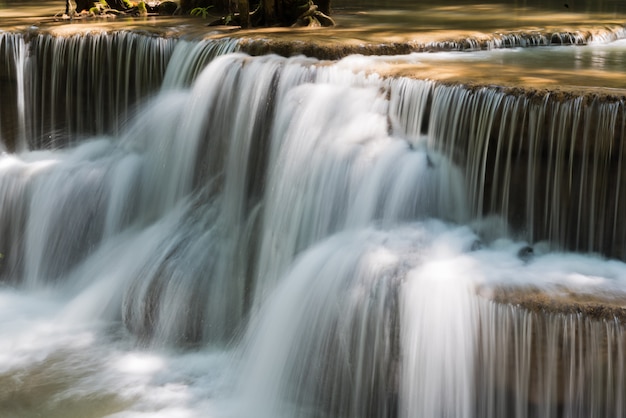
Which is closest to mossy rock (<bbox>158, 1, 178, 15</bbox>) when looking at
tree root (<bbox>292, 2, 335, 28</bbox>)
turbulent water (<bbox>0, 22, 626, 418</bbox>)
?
turbulent water (<bbox>0, 22, 626, 418</bbox>)

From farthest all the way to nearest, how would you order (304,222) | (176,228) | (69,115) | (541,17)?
(541,17) → (69,115) → (176,228) → (304,222)

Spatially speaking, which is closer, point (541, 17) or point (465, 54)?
point (465, 54)

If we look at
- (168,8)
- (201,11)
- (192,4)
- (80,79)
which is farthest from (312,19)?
(168,8)

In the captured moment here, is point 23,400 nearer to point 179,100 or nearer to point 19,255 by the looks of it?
point 19,255

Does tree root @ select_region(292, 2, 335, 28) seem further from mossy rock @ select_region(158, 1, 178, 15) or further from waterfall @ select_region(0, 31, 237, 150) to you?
mossy rock @ select_region(158, 1, 178, 15)

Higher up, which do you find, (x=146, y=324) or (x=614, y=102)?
(x=614, y=102)

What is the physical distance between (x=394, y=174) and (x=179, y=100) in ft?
10.5

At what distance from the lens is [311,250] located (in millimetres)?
7633

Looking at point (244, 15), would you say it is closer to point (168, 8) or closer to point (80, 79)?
point (80, 79)

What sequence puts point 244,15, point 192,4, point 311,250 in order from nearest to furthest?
1. point 311,250
2. point 244,15
3. point 192,4

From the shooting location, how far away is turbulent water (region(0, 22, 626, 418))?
244 inches

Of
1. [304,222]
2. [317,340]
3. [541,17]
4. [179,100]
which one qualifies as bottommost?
[317,340]

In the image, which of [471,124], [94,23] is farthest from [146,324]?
[94,23]

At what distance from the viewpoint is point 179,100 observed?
9.98 meters
